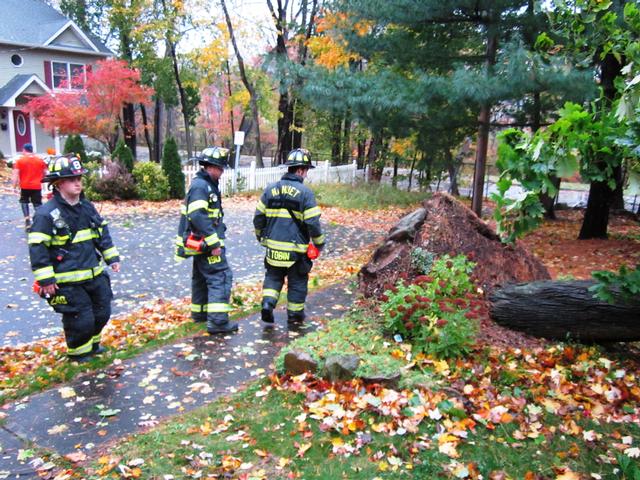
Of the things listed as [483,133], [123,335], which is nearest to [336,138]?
[483,133]

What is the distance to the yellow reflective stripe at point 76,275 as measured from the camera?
4.79 meters

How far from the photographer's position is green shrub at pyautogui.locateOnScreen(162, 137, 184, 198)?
1731cm

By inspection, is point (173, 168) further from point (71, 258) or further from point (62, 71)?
point (62, 71)

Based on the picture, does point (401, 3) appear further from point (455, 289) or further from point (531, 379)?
point (531, 379)

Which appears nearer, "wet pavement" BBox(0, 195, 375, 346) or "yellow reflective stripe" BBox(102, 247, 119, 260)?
"yellow reflective stripe" BBox(102, 247, 119, 260)

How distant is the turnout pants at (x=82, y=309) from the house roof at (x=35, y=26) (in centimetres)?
2795

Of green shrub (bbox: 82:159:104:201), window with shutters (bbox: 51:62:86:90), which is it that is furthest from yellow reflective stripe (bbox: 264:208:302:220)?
window with shutters (bbox: 51:62:86:90)

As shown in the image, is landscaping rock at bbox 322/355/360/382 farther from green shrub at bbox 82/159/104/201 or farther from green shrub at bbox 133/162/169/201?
green shrub at bbox 133/162/169/201

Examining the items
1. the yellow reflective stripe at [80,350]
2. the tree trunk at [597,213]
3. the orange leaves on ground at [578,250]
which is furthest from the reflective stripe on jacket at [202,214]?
the tree trunk at [597,213]

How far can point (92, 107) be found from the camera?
2139cm

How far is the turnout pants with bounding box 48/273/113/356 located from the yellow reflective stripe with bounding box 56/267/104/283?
1.7 inches

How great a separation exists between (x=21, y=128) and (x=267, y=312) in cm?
2830

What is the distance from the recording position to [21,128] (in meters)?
29.0

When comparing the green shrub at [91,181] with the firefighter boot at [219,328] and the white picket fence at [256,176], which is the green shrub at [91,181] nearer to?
the white picket fence at [256,176]
